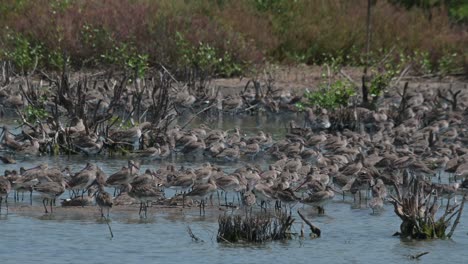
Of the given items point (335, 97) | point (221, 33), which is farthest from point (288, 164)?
point (221, 33)

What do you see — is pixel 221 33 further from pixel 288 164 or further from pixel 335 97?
pixel 288 164

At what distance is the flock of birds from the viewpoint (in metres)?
17.1

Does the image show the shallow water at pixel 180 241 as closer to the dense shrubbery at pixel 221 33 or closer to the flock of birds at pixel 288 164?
the flock of birds at pixel 288 164

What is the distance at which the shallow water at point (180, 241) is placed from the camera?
1448 centimetres

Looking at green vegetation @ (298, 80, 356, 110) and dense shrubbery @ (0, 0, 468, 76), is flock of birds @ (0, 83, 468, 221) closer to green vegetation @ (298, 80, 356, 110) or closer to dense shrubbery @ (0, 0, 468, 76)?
green vegetation @ (298, 80, 356, 110)

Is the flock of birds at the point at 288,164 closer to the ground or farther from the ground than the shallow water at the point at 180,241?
farther from the ground

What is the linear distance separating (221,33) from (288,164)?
41.8 feet

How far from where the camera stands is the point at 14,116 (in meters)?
27.7

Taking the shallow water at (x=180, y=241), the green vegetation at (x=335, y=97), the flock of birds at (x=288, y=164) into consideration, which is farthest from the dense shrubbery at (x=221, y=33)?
the shallow water at (x=180, y=241)

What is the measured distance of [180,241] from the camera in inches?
602

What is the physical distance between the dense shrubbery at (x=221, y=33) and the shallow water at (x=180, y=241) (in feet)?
41.8

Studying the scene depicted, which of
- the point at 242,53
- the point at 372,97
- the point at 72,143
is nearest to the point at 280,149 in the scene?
the point at 72,143

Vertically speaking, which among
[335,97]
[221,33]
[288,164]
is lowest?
[288,164]

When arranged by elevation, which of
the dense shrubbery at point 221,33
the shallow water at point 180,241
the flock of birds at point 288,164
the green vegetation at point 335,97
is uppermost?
the dense shrubbery at point 221,33
